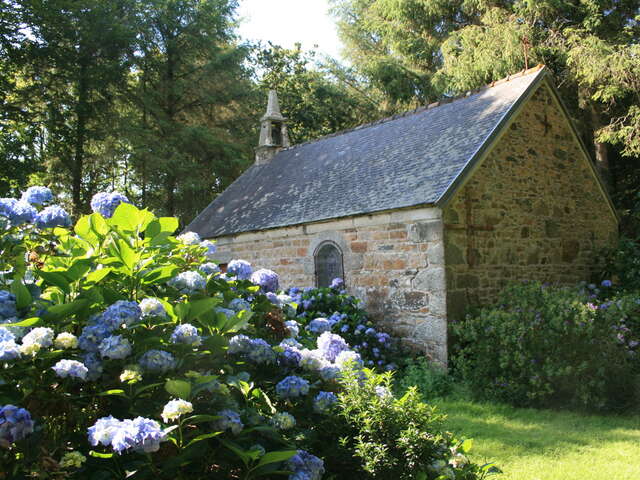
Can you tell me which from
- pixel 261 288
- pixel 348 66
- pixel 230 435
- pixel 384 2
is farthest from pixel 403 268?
pixel 348 66

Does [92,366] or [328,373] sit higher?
[92,366]

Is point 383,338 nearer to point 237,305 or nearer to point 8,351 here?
point 237,305

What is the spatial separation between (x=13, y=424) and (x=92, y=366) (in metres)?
0.35

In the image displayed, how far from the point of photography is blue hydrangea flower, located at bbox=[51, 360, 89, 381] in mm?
1826

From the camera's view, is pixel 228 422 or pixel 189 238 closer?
pixel 228 422

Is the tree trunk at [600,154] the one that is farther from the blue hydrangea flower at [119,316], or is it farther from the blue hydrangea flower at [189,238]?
the blue hydrangea flower at [119,316]

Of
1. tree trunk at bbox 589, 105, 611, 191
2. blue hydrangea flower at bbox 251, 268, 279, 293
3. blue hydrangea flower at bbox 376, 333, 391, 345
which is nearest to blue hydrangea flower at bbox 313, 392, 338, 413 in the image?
blue hydrangea flower at bbox 251, 268, 279, 293

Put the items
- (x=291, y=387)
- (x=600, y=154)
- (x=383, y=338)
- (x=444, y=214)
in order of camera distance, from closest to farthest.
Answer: (x=291, y=387)
(x=444, y=214)
(x=383, y=338)
(x=600, y=154)

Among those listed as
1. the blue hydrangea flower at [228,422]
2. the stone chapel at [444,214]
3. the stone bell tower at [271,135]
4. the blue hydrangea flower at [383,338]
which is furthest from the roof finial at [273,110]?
the blue hydrangea flower at [228,422]

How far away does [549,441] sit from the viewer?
5.31 m

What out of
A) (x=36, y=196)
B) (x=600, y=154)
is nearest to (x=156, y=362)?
(x=36, y=196)

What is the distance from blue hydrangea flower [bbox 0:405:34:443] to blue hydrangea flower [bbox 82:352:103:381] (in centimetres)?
29

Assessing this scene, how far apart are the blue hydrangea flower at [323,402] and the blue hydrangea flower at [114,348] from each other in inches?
39.3

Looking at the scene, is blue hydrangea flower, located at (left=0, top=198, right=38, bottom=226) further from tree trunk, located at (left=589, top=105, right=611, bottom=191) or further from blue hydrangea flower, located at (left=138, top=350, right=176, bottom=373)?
tree trunk, located at (left=589, top=105, right=611, bottom=191)
